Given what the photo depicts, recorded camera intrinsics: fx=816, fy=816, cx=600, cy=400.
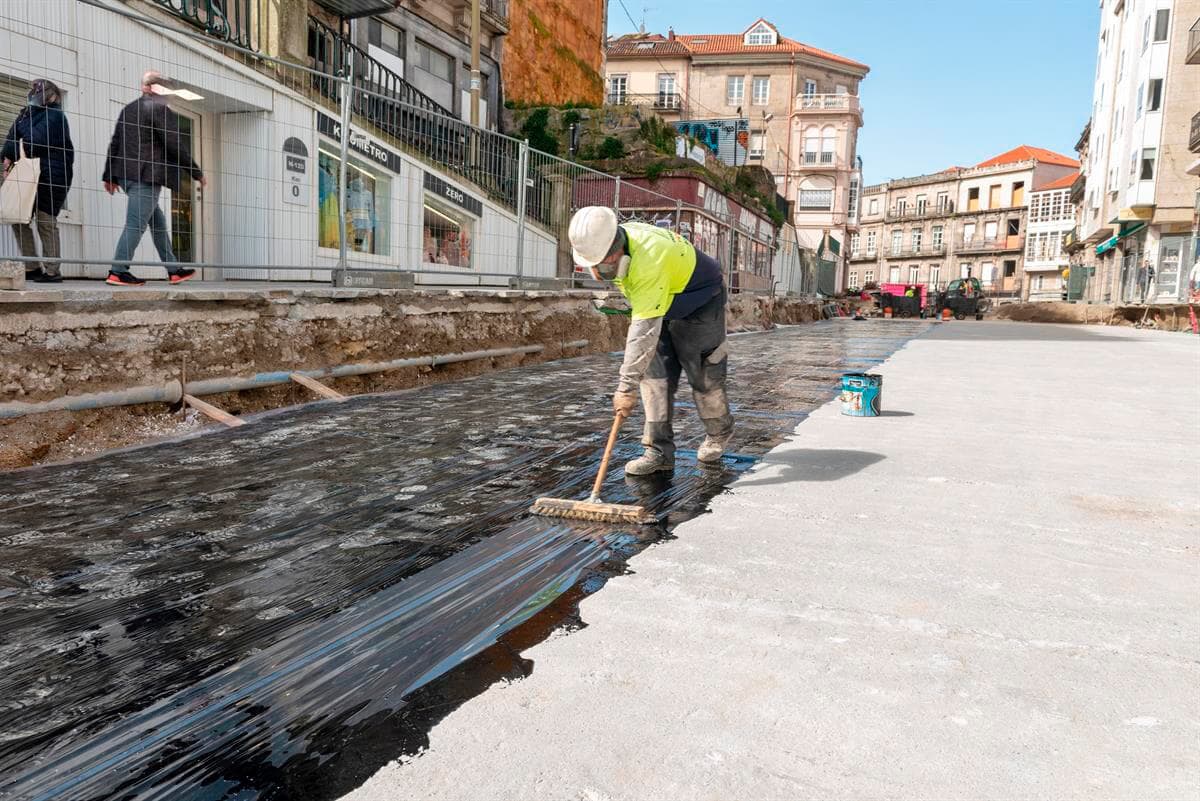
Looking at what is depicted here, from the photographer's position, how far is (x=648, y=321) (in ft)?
12.6

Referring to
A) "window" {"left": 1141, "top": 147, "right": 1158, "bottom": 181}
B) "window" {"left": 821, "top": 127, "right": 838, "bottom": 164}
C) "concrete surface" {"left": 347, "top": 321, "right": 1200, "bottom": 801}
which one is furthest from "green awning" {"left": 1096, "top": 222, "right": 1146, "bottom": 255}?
"concrete surface" {"left": 347, "top": 321, "right": 1200, "bottom": 801}

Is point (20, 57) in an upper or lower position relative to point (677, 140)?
lower

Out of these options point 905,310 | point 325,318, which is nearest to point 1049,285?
point 905,310

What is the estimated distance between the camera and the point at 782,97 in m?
47.8

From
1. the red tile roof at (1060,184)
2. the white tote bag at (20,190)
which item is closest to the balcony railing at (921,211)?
the red tile roof at (1060,184)

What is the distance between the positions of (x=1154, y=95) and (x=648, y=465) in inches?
1422

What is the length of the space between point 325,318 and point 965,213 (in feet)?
209

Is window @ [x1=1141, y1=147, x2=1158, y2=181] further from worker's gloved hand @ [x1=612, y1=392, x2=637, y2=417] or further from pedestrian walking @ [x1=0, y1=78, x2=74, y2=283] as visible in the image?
pedestrian walking @ [x1=0, y1=78, x2=74, y2=283]

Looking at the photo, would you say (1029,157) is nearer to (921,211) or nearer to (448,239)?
(921,211)

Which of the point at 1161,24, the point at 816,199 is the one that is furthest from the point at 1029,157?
the point at 1161,24

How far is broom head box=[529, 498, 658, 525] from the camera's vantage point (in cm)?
347

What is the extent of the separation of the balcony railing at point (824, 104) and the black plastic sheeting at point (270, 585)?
4662 centimetres

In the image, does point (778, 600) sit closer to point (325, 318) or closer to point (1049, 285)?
point (325, 318)

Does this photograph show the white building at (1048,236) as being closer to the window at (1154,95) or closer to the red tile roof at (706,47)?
the red tile roof at (706,47)
